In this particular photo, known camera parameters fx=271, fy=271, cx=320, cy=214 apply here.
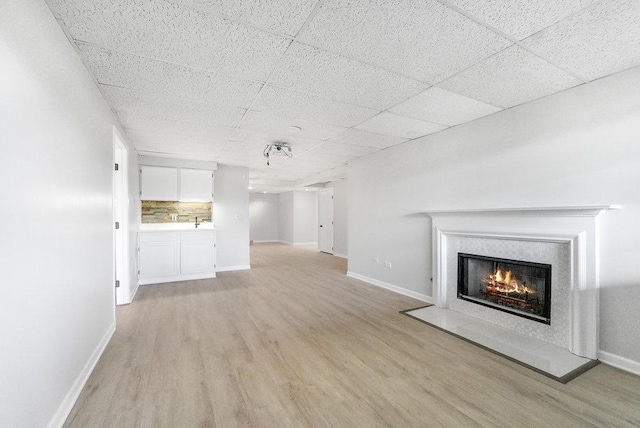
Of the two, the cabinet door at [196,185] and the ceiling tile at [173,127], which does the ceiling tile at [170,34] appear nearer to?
the ceiling tile at [173,127]

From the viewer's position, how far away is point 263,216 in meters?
12.7

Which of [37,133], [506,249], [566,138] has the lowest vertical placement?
[506,249]

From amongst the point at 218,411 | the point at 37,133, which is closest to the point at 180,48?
the point at 37,133

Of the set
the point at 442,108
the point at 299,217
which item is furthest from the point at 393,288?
the point at 299,217

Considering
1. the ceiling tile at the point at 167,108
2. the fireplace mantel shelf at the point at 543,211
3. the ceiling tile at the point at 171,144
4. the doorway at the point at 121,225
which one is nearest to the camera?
the fireplace mantel shelf at the point at 543,211

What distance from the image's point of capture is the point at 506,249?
119 inches

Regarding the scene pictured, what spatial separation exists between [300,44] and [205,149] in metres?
3.44

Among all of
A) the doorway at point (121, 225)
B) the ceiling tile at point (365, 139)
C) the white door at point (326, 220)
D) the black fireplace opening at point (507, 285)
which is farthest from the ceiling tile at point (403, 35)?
the white door at point (326, 220)

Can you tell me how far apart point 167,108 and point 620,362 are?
4.85m

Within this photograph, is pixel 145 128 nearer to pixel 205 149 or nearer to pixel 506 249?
pixel 205 149

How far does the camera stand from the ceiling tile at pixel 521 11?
1528 millimetres

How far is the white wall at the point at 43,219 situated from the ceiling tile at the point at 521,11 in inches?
88.5

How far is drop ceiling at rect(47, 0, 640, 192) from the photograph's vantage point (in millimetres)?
1590

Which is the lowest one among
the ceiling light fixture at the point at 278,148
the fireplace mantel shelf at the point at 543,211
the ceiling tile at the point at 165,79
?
the fireplace mantel shelf at the point at 543,211
